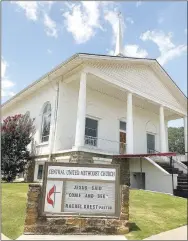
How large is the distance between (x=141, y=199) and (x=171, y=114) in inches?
585

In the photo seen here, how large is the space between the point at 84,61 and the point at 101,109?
15.3ft

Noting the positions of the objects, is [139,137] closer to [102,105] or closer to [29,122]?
[102,105]

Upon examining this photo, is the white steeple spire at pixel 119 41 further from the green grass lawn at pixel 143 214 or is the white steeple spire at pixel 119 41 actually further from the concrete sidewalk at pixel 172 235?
the concrete sidewalk at pixel 172 235

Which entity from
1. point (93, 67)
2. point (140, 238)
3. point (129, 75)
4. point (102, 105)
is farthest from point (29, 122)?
point (140, 238)

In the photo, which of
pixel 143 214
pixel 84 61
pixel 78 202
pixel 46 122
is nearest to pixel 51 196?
pixel 78 202

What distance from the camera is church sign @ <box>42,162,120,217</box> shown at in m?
5.63

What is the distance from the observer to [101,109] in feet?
57.9

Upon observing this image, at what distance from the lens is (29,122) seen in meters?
17.8

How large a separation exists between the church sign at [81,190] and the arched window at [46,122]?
1040cm

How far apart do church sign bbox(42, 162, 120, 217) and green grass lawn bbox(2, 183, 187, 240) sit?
758mm

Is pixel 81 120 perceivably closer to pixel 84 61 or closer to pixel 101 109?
pixel 84 61

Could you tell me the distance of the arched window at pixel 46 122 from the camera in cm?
1627

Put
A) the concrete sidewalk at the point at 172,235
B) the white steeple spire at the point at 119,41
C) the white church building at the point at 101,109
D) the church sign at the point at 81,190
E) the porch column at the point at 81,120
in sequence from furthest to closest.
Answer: the white steeple spire at the point at 119,41
the white church building at the point at 101,109
the porch column at the point at 81,120
the church sign at the point at 81,190
the concrete sidewalk at the point at 172,235

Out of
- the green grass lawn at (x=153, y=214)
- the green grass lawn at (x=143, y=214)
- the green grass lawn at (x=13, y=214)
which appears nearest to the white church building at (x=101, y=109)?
the green grass lawn at (x=153, y=214)
